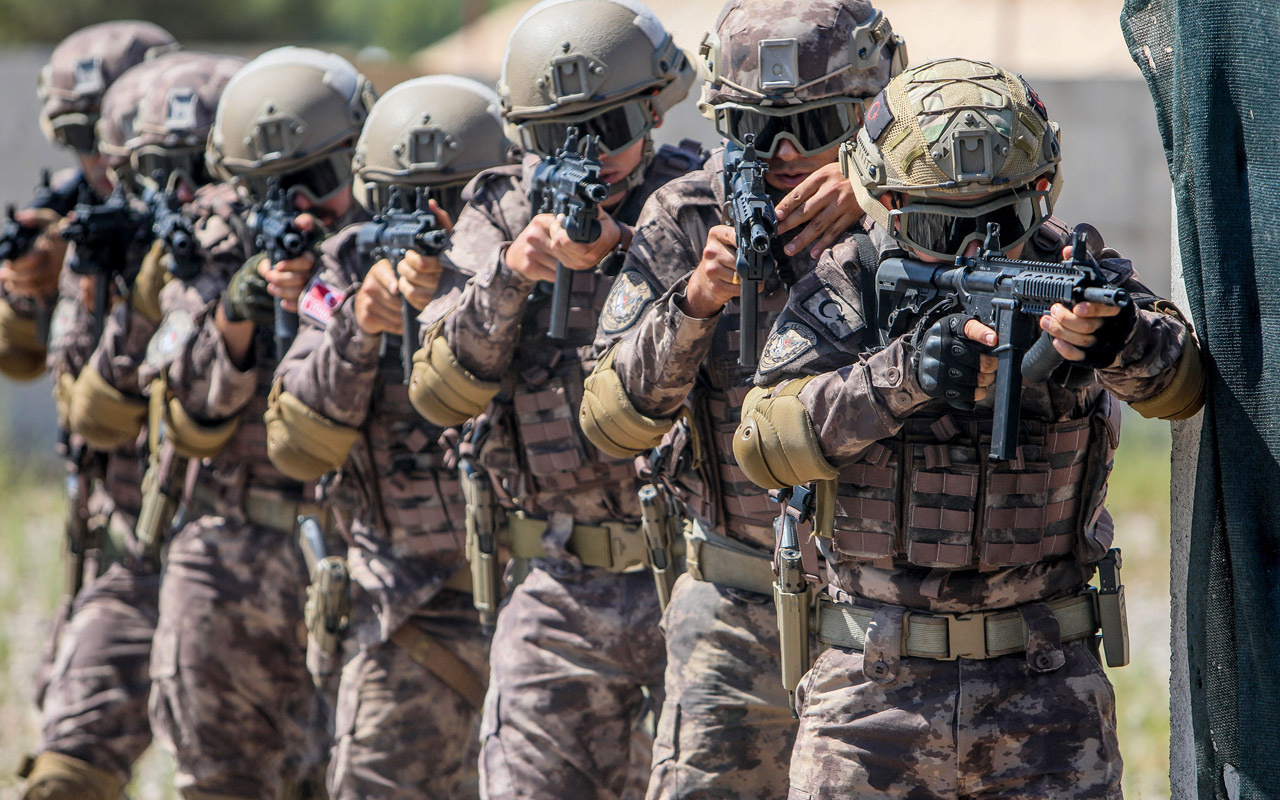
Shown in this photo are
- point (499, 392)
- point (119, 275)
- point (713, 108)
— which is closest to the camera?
point (713, 108)

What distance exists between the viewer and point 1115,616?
3.55 m

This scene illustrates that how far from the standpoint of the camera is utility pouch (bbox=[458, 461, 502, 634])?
4.92 m

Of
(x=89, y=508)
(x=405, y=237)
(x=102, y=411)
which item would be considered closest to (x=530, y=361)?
(x=405, y=237)

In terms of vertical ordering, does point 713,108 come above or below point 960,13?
below

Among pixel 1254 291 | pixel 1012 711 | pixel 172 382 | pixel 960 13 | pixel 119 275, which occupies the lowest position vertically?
pixel 1012 711

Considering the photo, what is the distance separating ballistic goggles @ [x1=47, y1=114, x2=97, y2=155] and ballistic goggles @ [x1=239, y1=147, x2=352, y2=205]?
215 cm

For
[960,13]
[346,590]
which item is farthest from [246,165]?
[960,13]

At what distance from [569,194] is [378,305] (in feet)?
3.37

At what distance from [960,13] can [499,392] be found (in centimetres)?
1944

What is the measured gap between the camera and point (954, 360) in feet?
10.4

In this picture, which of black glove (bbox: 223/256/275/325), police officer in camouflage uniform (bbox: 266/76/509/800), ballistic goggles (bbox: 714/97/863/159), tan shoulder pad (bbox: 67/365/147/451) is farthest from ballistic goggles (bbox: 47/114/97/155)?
ballistic goggles (bbox: 714/97/863/159)

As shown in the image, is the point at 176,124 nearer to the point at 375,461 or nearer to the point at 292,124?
the point at 292,124

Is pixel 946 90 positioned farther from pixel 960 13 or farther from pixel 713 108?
pixel 960 13

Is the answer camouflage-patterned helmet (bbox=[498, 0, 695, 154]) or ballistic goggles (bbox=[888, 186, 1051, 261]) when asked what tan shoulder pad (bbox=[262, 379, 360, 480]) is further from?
ballistic goggles (bbox=[888, 186, 1051, 261])
